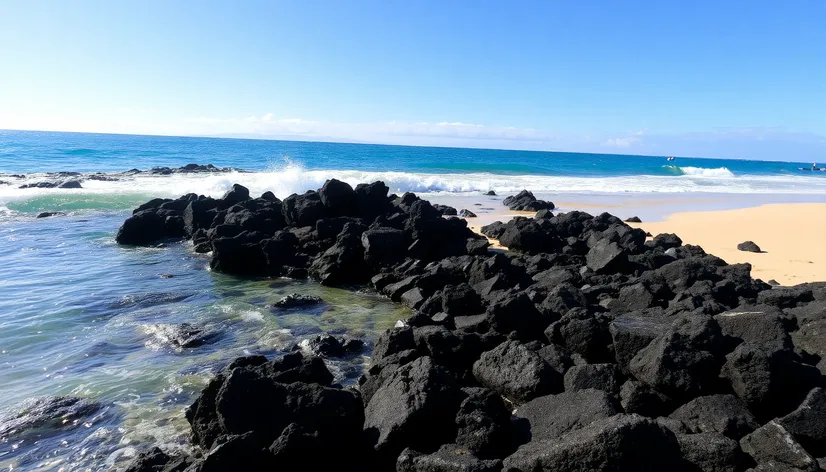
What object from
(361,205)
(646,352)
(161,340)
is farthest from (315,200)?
(646,352)

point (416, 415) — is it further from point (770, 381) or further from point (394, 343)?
point (770, 381)

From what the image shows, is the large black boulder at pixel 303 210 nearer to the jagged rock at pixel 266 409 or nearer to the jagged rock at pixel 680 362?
the jagged rock at pixel 266 409

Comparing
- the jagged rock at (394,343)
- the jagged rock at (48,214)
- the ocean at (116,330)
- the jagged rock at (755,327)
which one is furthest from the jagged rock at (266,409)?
the jagged rock at (48,214)

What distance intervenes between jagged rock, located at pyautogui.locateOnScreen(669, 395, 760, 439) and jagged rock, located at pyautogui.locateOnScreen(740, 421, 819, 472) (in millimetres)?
283

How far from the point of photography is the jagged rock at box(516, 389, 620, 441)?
4723 millimetres

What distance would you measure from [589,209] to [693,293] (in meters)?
17.1

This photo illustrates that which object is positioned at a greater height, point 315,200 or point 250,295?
point 315,200

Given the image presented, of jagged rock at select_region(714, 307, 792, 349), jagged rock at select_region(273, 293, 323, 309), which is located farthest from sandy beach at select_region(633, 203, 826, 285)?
jagged rock at select_region(273, 293, 323, 309)

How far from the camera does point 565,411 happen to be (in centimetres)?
496

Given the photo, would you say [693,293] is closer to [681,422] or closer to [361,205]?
[681,422]

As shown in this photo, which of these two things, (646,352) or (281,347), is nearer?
(646,352)

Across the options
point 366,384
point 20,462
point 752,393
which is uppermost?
point 752,393

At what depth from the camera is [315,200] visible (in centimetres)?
1619

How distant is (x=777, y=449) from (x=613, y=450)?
1.52m
